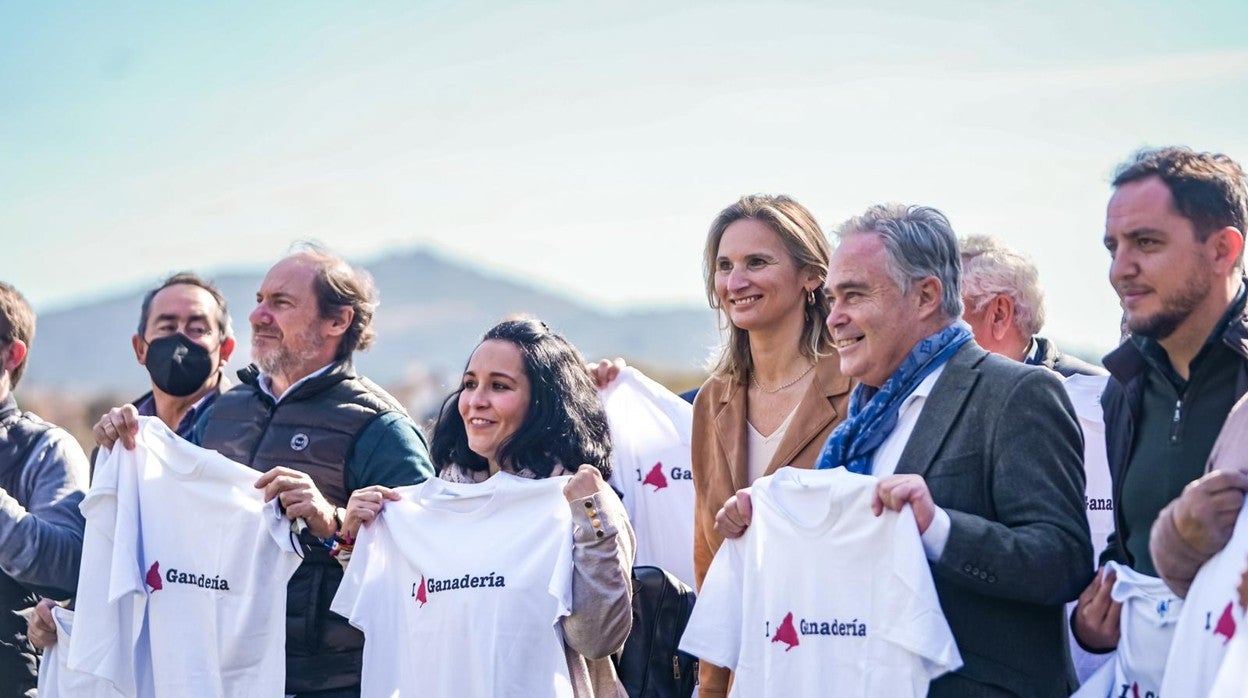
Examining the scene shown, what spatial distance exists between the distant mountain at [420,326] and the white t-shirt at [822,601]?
114 m

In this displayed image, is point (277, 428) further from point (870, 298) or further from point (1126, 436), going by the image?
point (1126, 436)

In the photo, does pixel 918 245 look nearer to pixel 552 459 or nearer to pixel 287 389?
pixel 552 459

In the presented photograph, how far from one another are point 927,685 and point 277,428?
3.25m

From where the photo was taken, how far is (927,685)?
15.4 feet

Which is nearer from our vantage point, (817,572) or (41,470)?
(817,572)

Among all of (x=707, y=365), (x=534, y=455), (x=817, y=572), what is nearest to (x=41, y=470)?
(x=534, y=455)

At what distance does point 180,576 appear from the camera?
656 centimetres

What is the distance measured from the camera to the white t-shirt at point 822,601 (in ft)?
15.4

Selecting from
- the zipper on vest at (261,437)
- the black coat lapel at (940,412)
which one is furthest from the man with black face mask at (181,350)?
the black coat lapel at (940,412)

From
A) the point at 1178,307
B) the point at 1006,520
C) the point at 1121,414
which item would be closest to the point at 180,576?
the point at 1006,520

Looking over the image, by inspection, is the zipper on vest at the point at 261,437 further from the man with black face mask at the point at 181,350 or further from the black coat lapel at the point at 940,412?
the black coat lapel at the point at 940,412

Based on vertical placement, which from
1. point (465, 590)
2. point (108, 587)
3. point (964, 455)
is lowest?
point (108, 587)

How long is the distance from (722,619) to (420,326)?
171496 millimetres

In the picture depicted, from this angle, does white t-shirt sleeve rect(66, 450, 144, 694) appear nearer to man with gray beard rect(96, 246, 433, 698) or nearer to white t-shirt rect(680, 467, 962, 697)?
man with gray beard rect(96, 246, 433, 698)
